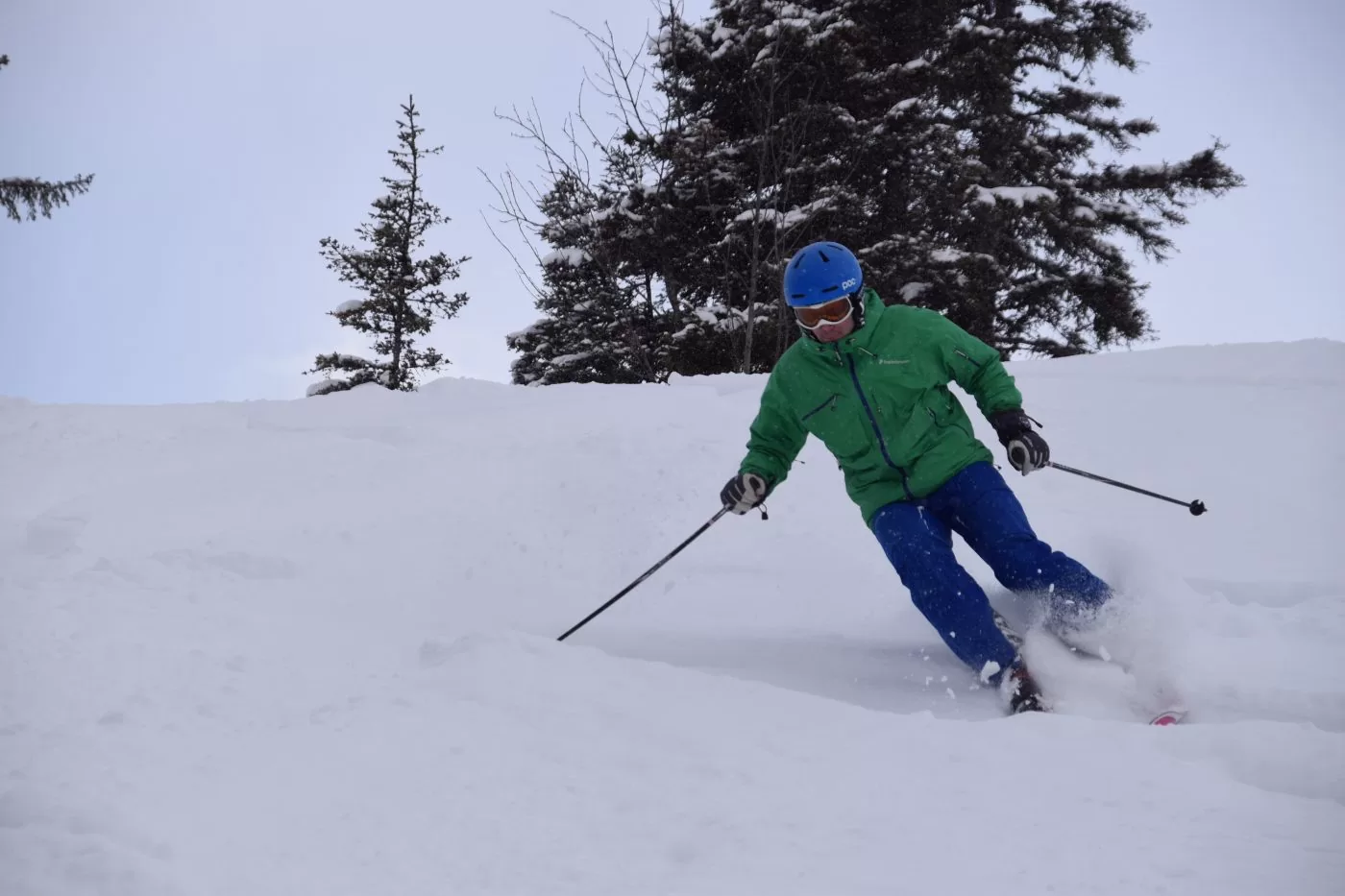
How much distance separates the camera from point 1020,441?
12.2 ft

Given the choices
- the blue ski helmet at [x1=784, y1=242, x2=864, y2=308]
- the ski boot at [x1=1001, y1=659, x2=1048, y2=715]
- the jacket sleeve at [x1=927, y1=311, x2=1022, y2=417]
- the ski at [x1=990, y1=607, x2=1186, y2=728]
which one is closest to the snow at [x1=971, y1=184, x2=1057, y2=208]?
the jacket sleeve at [x1=927, y1=311, x2=1022, y2=417]

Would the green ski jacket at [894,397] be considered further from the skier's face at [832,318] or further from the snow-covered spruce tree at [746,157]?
the snow-covered spruce tree at [746,157]

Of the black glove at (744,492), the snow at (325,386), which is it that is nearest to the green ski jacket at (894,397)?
the black glove at (744,492)

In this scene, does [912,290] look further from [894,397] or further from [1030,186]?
[894,397]

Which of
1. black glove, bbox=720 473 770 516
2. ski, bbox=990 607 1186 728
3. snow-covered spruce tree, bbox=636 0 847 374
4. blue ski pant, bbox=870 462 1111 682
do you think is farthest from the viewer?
snow-covered spruce tree, bbox=636 0 847 374

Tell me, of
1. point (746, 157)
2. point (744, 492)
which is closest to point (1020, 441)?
point (744, 492)

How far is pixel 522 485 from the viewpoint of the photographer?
5.88 meters

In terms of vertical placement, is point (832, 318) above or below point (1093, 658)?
above

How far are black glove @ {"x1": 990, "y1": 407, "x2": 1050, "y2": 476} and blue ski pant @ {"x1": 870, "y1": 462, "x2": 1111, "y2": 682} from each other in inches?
4.4

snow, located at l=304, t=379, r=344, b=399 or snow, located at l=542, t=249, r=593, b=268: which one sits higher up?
snow, located at l=542, t=249, r=593, b=268

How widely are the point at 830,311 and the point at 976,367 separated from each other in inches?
28.0

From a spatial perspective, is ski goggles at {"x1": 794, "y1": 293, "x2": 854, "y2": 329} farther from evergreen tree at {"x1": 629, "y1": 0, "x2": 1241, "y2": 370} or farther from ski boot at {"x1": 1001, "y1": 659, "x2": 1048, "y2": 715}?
evergreen tree at {"x1": 629, "y1": 0, "x2": 1241, "y2": 370}

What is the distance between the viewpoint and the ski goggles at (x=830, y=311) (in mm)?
3680

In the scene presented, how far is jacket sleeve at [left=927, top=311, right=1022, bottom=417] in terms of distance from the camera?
3811mm
